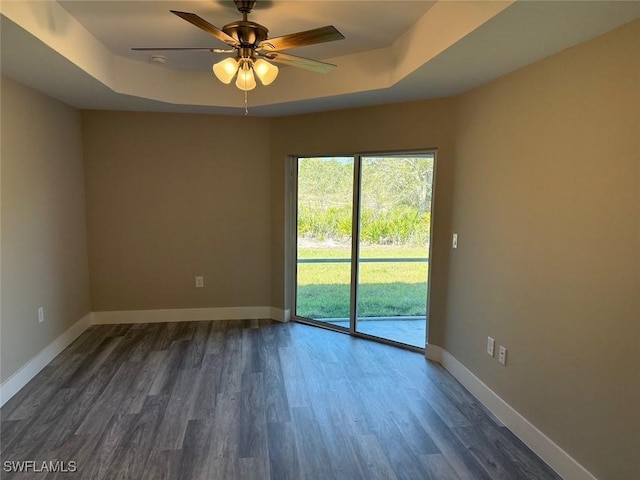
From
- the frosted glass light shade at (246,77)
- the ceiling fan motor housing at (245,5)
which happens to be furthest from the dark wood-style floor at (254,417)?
the ceiling fan motor housing at (245,5)

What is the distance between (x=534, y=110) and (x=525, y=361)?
1.52 m

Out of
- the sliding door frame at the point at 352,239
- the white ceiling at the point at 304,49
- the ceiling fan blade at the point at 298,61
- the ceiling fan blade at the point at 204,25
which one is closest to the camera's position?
the ceiling fan blade at the point at 204,25

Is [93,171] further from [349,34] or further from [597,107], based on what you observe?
[597,107]

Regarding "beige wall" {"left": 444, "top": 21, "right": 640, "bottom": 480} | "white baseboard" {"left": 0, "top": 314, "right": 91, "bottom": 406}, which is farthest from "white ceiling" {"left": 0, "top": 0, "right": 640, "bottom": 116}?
"white baseboard" {"left": 0, "top": 314, "right": 91, "bottom": 406}

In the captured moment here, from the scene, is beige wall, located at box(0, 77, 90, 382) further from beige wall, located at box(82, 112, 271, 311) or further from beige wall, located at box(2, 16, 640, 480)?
beige wall, located at box(82, 112, 271, 311)

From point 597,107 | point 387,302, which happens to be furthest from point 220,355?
point 597,107

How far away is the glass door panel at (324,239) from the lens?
4246 mm

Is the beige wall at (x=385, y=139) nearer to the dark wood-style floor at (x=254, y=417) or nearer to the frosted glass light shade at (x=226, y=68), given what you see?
the dark wood-style floor at (x=254, y=417)

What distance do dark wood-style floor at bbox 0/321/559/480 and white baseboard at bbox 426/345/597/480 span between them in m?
0.05

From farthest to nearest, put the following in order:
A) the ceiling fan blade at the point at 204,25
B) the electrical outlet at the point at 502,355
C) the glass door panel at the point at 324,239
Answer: the glass door panel at the point at 324,239 < the electrical outlet at the point at 502,355 < the ceiling fan blade at the point at 204,25

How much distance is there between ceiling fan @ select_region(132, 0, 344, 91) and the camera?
1985 millimetres

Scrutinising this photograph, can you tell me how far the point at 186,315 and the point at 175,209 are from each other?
3.97ft

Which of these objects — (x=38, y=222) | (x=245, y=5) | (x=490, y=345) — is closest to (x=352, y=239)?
(x=490, y=345)

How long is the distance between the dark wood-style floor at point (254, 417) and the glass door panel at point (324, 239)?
663 millimetres
